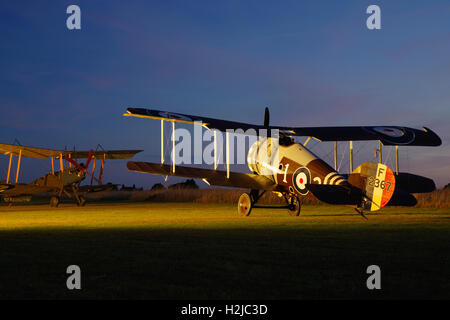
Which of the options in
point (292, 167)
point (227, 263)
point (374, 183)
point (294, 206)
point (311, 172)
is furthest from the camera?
point (294, 206)

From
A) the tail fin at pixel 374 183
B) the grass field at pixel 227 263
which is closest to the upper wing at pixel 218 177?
the tail fin at pixel 374 183

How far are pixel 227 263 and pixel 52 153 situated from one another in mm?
24947

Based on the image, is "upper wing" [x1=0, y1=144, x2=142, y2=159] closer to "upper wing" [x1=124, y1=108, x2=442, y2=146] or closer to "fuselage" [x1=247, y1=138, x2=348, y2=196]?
"fuselage" [x1=247, y1=138, x2=348, y2=196]

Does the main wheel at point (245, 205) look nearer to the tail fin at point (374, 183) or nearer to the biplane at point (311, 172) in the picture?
the biplane at point (311, 172)

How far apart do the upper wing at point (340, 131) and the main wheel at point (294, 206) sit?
287 cm

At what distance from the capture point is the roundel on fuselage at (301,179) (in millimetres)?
14625

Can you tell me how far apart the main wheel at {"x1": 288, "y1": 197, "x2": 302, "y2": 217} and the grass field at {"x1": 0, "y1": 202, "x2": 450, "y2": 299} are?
5483 millimetres

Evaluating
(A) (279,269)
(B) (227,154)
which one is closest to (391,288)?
(A) (279,269)

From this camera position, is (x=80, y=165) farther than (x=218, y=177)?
Yes

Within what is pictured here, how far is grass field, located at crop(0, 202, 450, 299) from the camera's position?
470 cm

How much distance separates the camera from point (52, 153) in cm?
2877

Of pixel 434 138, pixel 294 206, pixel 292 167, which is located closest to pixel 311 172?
pixel 292 167

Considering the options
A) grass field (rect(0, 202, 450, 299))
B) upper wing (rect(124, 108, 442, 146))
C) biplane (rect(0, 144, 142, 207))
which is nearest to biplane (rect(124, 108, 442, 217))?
upper wing (rect(124, 108, 442, 146))

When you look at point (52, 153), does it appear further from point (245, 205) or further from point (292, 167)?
point (292, 167)
